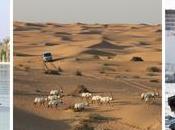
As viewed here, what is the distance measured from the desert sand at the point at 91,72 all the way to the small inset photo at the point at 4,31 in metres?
0.05

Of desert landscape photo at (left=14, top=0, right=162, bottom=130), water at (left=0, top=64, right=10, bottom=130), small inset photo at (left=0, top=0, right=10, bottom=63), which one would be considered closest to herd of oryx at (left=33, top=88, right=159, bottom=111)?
desert landscape photo at (left=14, top=0, right=162, bottom=130)

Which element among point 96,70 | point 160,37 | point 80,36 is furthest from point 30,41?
point 160,37

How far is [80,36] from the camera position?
2.41 metres

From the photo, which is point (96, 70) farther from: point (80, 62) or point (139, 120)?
point (139, 120)

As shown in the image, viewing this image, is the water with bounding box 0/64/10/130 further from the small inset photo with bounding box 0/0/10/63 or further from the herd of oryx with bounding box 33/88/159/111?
the herd of oryx with bounding box 33/88/159/111

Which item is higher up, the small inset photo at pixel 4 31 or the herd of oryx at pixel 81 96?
the small inset photo at pixel 4 31

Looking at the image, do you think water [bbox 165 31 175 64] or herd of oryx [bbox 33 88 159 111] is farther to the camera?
water [bbox 165 31 175 64]

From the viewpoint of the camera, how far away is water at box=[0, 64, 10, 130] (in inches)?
90.4

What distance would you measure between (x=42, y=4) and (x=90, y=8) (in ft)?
1.06

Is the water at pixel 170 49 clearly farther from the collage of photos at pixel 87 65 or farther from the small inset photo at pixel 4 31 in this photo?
the small inset photo at pixel 4 31

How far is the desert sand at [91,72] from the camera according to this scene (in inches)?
92.0

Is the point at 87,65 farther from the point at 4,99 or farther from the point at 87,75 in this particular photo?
the point at 4,99

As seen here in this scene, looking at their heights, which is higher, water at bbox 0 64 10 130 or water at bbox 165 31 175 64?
water at bbox 165 31 175 64

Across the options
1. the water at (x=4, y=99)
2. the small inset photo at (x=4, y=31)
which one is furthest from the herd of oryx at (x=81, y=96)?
the small inset photo at (x=4, y=31)
